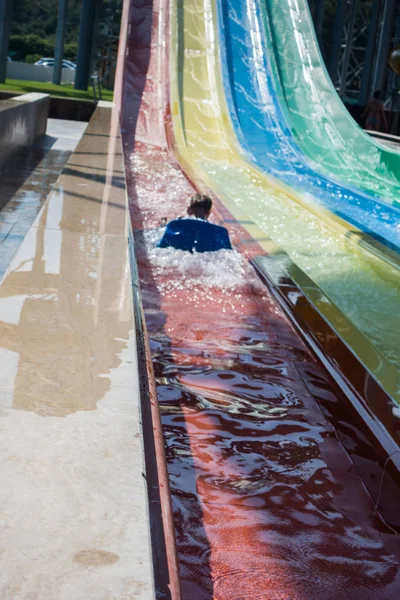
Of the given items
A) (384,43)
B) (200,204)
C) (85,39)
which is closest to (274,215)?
(200,204)

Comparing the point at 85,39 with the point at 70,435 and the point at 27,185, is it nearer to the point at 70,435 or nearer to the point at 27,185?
the point at 27,185

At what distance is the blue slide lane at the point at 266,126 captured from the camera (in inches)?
270

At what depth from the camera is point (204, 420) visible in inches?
97.3

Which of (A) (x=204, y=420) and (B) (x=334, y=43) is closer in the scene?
(A) (x=204, y=420)

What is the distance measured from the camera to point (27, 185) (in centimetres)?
614

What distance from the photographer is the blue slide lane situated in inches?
270

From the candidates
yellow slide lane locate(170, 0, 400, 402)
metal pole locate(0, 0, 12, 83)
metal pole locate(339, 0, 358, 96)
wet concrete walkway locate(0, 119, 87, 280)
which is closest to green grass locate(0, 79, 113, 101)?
metal pole locate(0, 0, 12, 83)

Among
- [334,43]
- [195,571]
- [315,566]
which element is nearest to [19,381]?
[195,571]

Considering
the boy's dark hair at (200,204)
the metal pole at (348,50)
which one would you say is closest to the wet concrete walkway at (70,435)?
the boy's dark hair at (200,204)

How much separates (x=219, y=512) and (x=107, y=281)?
845mm

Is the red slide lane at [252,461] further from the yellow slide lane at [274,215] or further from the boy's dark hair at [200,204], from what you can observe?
the boy's dark hair at [200,204]

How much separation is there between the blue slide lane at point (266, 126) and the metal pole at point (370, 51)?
983 cm

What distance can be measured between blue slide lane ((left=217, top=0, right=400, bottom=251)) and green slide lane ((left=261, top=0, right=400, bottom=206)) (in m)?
0.15

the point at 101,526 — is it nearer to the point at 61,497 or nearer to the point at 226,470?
the point at 61,497
